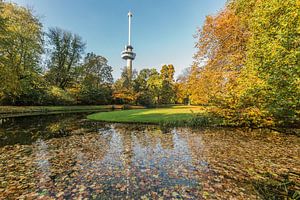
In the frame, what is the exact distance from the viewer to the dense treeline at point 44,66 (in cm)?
1992

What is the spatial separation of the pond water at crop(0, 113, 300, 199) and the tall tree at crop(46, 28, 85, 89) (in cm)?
3105

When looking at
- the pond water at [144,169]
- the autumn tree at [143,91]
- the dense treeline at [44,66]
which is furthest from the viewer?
the autumn tree at [143,91]

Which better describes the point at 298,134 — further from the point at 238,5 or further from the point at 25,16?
the point at 25,16

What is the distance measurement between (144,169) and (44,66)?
3699 centimetres

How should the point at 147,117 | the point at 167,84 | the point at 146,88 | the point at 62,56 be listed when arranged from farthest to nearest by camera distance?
the point at 146,88, the point at 167,84, the point at 62,56, the point at 147,117

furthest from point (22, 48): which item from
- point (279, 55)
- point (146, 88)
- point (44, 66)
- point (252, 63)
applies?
point (279, 55)

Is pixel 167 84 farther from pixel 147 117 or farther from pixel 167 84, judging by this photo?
pixel 147 117

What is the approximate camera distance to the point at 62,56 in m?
35.5

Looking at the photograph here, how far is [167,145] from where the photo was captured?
730cm

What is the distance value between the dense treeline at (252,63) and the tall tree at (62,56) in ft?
102

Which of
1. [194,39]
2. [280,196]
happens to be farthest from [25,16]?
[280,196]

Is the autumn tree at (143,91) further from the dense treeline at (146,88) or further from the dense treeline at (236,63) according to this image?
the dense treeline at (236,63)

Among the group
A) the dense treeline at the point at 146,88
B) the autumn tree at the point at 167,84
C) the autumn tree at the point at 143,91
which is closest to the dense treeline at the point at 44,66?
the dense treeline at the point at 146,88

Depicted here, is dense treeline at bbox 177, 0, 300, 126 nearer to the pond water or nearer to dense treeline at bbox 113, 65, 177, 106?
the pond water
